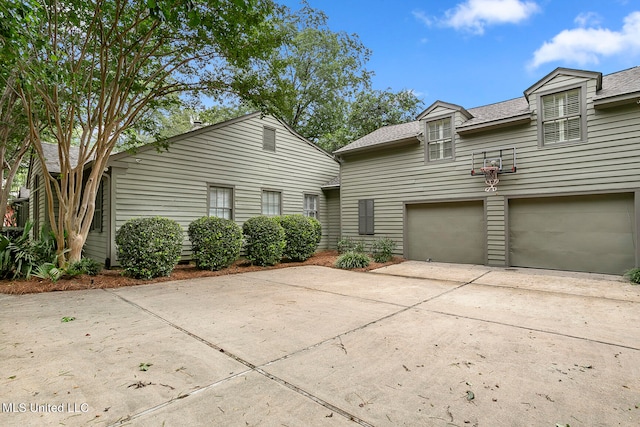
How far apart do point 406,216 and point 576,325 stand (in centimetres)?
650

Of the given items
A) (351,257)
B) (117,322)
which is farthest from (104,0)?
(351,257)

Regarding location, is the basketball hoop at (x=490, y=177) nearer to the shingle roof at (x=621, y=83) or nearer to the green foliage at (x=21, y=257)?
the shingle roof at (x=621, y=83)

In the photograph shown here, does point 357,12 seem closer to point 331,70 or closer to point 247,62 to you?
point 331,70

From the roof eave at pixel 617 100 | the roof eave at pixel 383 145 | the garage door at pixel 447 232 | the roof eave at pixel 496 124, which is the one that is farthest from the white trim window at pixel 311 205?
the roof eave at pixel 617 100

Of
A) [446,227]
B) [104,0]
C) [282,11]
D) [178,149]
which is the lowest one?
[446,227]

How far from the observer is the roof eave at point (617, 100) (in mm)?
6371

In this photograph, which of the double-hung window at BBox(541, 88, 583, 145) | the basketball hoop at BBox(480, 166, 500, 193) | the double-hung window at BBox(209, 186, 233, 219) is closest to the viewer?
the double-hung window at BBox(541, 88, 583, 145)

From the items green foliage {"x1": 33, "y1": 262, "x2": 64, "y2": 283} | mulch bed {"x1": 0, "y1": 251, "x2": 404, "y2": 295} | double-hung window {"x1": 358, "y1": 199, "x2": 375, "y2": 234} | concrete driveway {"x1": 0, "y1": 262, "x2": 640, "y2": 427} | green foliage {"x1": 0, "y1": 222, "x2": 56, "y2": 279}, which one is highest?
double-hung window {"x1": 358, "y1": 199, "x2": 375, "y2": 234}

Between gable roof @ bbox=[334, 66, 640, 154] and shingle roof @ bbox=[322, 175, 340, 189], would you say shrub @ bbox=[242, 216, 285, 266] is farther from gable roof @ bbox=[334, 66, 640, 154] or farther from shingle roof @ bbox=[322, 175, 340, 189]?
shingle roof @ bbox=[322, 175, 340, 189]

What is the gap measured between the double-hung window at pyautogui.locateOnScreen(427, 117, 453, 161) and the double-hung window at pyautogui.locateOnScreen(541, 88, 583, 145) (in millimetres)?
2294

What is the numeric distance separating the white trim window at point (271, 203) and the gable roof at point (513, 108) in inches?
118

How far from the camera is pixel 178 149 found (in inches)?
360

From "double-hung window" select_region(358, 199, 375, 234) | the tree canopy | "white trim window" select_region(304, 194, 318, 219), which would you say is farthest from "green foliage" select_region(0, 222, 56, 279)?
"double-hung window" select_region(358, 199, 375, 234)

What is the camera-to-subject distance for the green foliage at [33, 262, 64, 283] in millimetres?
6162
